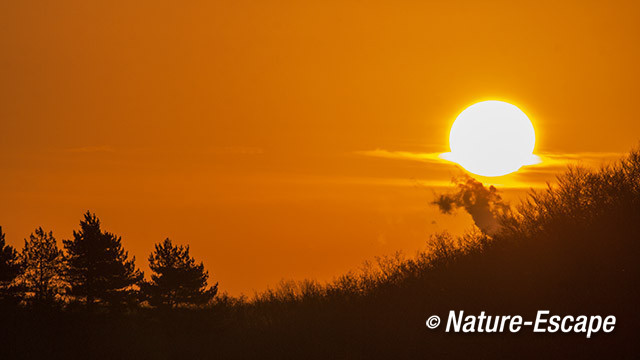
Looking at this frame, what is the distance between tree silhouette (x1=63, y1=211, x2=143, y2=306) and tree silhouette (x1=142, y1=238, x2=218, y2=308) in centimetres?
143

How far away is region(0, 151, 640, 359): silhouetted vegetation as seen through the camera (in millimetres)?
16453

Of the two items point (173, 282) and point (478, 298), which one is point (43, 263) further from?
point (478, 298)

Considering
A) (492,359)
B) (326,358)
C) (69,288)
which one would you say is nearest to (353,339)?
(326,358)

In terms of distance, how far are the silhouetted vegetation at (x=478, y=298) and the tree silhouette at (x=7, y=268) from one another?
374 inches

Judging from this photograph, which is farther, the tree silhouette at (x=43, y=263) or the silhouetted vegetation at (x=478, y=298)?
the tree silhouette at (x=43, y=263)

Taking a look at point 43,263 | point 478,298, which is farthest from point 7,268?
point 478,298

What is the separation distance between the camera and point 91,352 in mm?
29188

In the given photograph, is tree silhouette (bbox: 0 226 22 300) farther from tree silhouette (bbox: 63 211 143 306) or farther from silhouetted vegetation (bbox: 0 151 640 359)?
silhouetted vegetation (bbox: 0 151 640 359)

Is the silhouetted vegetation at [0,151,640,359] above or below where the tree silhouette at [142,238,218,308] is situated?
below

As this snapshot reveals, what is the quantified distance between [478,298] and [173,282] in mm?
28069

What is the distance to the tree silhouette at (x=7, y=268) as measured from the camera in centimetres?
4131

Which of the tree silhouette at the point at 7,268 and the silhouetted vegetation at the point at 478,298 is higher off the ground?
the tree silhouette at the point at 7,268

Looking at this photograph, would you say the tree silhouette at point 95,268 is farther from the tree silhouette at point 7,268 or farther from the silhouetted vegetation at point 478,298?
the silhouetted vegetation at point 478,298

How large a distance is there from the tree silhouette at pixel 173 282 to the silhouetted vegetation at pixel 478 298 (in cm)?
1058
